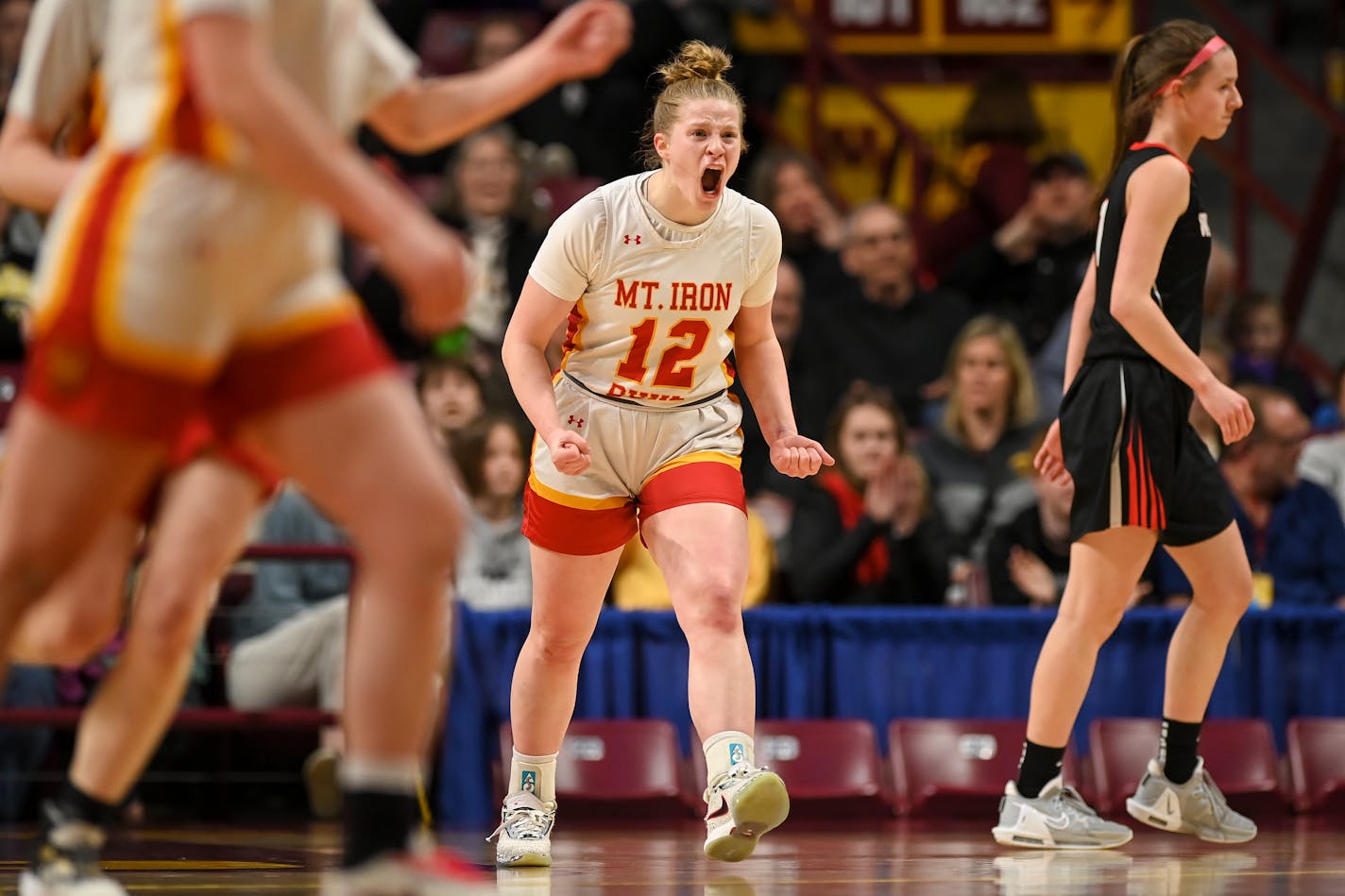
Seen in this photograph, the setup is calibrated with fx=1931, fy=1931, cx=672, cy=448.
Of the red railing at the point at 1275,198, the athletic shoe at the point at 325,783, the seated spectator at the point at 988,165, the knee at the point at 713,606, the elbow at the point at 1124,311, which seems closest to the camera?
the knee at the point at 713,606

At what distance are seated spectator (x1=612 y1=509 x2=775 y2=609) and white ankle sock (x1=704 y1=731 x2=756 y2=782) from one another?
10.3 ft

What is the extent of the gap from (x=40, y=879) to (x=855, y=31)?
34.1 ft

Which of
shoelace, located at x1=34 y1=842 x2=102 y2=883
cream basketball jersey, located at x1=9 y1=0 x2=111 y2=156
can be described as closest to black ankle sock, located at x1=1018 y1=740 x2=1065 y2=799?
shoelace, located at x1=34 y1=842 x2=102 y2=883

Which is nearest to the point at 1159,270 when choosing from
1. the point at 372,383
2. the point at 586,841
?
the point at 586,841

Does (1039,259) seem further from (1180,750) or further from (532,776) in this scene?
(532,776)

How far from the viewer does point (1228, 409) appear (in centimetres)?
500

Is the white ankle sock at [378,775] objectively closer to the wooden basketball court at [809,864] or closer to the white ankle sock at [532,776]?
the wooden basketball court at [809,864]

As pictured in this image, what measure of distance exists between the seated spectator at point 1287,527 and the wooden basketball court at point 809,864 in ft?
5.55

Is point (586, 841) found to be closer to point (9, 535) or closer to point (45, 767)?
point (45, 767)

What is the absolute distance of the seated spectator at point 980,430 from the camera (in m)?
8.40

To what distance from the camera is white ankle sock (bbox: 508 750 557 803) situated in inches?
201

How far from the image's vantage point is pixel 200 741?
24.7 feet

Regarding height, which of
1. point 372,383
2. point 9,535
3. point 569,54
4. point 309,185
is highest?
point 569,54

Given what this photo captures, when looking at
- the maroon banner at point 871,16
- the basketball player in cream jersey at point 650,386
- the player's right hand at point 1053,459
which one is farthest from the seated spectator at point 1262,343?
the basketball player in cream jersey at point 650,386
